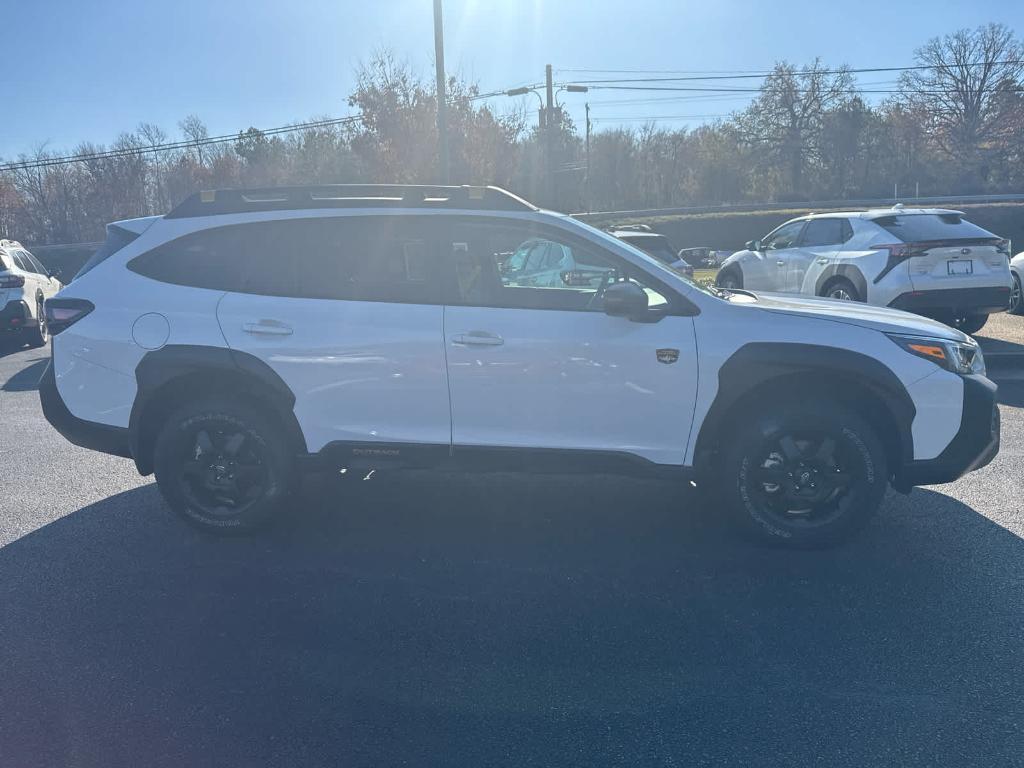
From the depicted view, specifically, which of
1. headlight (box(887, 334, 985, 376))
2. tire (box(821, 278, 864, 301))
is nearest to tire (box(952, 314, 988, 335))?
tire (box(821, 278, 864, 301))

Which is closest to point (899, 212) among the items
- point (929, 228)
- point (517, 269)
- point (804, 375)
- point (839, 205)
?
point (929, 228)

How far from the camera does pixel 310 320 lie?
15.6ft

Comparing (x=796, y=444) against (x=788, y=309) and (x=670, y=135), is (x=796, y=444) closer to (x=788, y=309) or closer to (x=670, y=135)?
(x=788, y=309)

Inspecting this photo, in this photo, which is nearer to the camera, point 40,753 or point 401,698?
point 40,753

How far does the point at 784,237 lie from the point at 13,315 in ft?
37.6

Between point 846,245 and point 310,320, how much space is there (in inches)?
319

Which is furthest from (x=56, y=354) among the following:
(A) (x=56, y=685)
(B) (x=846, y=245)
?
(B) (x=846, y=245)

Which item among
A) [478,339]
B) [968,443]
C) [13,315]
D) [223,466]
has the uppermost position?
[478,339]

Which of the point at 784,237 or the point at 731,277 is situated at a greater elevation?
the point at 784,237

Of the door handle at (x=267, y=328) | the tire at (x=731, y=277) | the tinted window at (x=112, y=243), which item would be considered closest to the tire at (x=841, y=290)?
the tire at (x=731, y=277)

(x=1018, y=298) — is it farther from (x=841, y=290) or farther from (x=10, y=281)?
(x=10, y=281)

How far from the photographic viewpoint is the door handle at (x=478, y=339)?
4.61 metres

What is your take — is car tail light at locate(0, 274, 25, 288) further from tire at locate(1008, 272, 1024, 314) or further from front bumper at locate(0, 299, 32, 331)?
tire at locate(1008, 272, 1024, 314)

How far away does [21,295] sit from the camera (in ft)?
43.1
